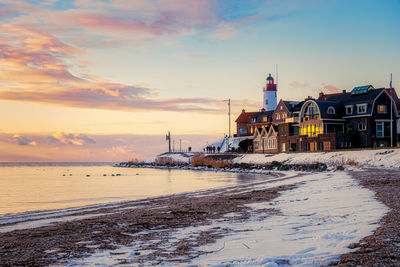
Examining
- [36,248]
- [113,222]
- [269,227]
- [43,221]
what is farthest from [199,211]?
[36,248]

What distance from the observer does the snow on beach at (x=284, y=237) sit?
711 cm

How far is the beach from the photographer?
283 inches

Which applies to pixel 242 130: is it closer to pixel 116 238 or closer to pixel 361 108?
pixel 361 108

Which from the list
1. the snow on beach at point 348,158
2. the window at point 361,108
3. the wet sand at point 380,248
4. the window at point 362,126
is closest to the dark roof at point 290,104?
the snow on beach at point 348,158

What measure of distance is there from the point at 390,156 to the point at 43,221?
38662mm

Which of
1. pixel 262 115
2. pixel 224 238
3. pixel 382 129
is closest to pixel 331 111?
pixel 382 129

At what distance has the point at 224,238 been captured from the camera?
9.00 metres

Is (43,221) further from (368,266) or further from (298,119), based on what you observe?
(298,119)

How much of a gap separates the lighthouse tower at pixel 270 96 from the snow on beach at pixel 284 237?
328 ft

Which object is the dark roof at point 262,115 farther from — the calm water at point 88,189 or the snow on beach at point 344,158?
the calm water at point 88,189

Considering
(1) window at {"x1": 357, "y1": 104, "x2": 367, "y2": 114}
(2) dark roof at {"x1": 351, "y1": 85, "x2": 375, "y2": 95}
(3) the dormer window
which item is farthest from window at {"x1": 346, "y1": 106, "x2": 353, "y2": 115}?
(2) dark roof at {"x1": 351, "y1": 85, "x2": 375, "y2": 95}

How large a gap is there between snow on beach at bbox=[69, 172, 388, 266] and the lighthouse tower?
100 meters

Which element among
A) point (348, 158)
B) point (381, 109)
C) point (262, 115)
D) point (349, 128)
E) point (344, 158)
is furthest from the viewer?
point (262, 115)

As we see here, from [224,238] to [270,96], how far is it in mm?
105891
